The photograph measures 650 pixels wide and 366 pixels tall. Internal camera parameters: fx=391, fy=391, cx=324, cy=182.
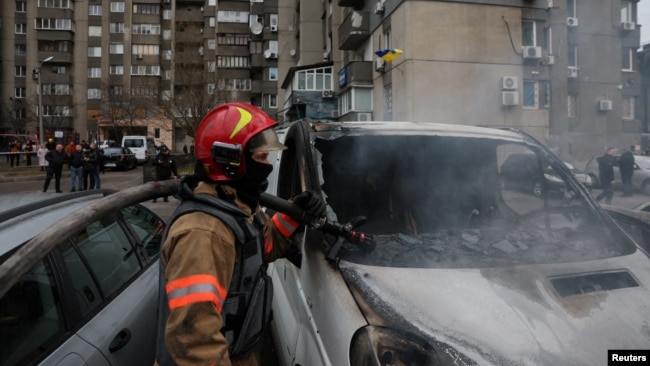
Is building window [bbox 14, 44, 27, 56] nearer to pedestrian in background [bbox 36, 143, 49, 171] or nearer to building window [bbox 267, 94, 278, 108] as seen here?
building window [bbox 267, 94, 278, 108]

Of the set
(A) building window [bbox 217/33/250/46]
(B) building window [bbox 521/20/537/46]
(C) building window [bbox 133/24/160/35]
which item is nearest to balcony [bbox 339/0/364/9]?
(B) building window [bbox 521/20/537/46]

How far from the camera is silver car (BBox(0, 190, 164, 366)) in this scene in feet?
4.83

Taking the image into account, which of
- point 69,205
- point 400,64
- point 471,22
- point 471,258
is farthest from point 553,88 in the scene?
point 69,205

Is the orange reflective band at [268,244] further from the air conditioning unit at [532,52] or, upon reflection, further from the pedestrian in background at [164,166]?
the air conditioning unit at [532,52]

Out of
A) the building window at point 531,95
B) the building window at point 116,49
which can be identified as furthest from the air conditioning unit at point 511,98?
the building window at point 116,49

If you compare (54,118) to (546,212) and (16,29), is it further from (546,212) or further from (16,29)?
(546,212)

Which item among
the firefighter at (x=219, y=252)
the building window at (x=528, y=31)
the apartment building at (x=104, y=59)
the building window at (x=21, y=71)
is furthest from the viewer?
the building window at (x=21, y=71)

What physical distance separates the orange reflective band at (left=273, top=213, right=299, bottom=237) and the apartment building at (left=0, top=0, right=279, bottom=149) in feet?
126

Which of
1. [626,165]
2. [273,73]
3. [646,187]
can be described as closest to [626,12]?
[626,165]

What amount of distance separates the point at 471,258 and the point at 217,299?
1378 millimetres

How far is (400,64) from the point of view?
1599 centimetres

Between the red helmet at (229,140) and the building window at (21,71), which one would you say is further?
the building window at (21,71)

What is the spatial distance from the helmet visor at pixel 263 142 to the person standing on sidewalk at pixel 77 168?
1310 cm

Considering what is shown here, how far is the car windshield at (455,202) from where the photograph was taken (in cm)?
224
